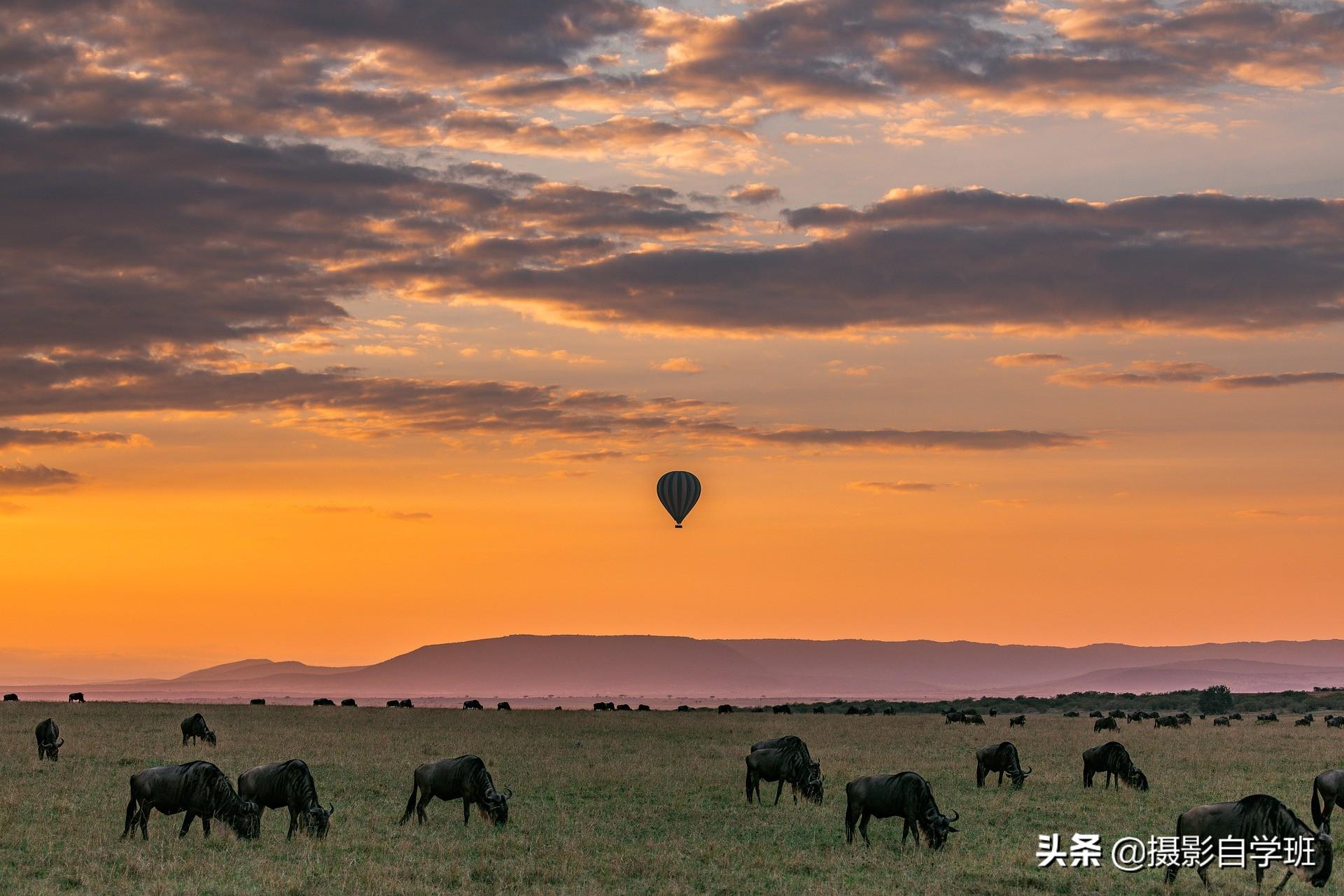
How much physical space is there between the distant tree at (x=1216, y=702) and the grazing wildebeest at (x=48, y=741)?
8652 cm

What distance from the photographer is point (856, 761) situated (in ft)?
145

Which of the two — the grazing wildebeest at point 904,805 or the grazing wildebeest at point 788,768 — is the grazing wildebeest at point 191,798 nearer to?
the grazing wildebeest at point 904,805

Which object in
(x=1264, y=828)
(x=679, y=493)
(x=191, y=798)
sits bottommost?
(x=191, y=798)

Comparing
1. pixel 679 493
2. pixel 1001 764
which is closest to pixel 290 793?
pixel 1001 764

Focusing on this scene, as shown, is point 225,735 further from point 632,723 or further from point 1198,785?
point 1198,785

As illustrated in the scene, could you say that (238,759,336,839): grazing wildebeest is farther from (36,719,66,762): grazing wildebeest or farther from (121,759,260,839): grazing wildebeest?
(36,719,66,762): grazing wildebeest

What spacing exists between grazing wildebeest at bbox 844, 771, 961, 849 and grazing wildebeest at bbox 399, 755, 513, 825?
23.4ft

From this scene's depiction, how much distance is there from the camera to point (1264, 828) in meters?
20.8

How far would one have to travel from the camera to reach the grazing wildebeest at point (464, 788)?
27094mm

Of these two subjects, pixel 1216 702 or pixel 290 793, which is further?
pixel 1216 702

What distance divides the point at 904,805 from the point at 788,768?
6.99m

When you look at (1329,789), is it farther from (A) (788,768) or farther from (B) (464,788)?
(B) (464,788)

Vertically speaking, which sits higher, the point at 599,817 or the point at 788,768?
the point at 788,768

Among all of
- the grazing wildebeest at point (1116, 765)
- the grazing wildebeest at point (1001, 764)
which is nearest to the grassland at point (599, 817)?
the grazing wildebeest at point (1001, 764)
